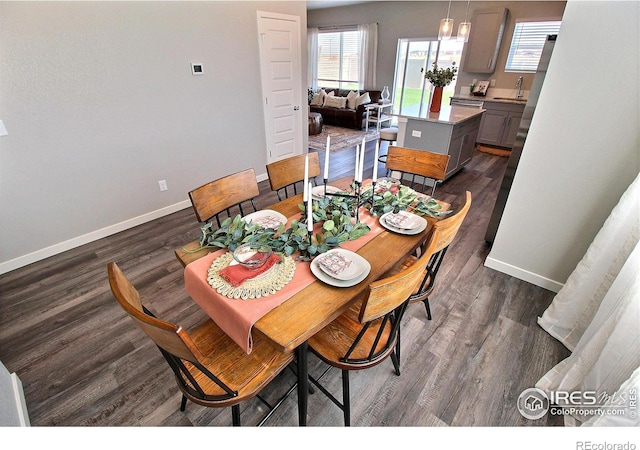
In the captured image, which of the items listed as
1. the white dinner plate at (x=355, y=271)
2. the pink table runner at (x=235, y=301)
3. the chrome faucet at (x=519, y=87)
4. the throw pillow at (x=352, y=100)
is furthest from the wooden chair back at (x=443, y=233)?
the throw pillow at (x=352, y=100)

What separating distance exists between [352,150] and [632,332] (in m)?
4.90

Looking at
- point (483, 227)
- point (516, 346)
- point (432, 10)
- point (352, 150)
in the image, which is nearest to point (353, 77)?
point (432, 10)

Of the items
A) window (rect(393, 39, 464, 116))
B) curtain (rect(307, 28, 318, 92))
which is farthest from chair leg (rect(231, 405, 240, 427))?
curtain (rect(307, 28, 318, 92))

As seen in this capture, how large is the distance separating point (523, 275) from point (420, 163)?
4.04 ft

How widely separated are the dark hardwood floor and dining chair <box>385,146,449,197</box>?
0.85 m

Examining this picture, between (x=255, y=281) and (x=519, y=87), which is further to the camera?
(x=519, y=87)

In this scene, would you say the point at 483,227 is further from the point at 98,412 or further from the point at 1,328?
the point at 1,328

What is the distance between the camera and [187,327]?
196 cm

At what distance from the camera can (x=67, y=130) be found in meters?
2.52

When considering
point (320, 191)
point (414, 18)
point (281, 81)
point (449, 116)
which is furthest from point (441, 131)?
point (414, 18)

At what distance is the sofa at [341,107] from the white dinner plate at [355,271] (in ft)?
20.6

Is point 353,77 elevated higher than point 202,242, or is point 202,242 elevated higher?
point 353,77

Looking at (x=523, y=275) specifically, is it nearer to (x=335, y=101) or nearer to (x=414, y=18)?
(x=335, y=101)

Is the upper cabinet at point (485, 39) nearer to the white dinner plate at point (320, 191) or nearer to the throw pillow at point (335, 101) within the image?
the throw pillow at point (335, 101)
